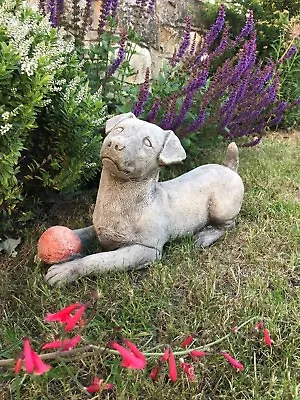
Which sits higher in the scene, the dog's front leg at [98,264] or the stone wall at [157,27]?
the stone wall at [157,27]

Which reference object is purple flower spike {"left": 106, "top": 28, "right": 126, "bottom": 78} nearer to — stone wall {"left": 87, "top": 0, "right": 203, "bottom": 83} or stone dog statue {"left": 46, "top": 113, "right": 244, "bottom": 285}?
stone dog statue {"left": 46, "top": 113, "right": 244, "bottom": 285}

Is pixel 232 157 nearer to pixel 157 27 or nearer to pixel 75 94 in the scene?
pixel 75 94

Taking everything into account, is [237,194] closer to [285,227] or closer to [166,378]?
[285,227]

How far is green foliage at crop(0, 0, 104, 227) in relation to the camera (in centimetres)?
177

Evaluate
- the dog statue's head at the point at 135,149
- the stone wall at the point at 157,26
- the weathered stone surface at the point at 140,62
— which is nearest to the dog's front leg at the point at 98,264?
the dog statue's head at the point at 135,149

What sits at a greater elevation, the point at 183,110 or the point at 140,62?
the point at 183,110

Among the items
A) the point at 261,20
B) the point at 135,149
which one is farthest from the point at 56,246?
the point at 261,20

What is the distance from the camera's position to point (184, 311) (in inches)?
69.2

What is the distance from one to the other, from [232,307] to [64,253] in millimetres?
659

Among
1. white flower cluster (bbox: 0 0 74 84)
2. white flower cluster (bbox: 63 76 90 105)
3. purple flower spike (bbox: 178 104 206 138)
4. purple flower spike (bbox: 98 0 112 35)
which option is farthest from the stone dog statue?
purple flower spike (bbox: 98 0 112 35)

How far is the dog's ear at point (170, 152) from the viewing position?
1.84m

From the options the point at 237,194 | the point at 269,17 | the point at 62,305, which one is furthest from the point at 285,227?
the point at 269,17

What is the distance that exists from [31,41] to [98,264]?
0.85m

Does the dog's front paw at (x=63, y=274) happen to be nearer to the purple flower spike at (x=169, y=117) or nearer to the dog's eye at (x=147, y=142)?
the dog's eye at (x=147, y=142)
